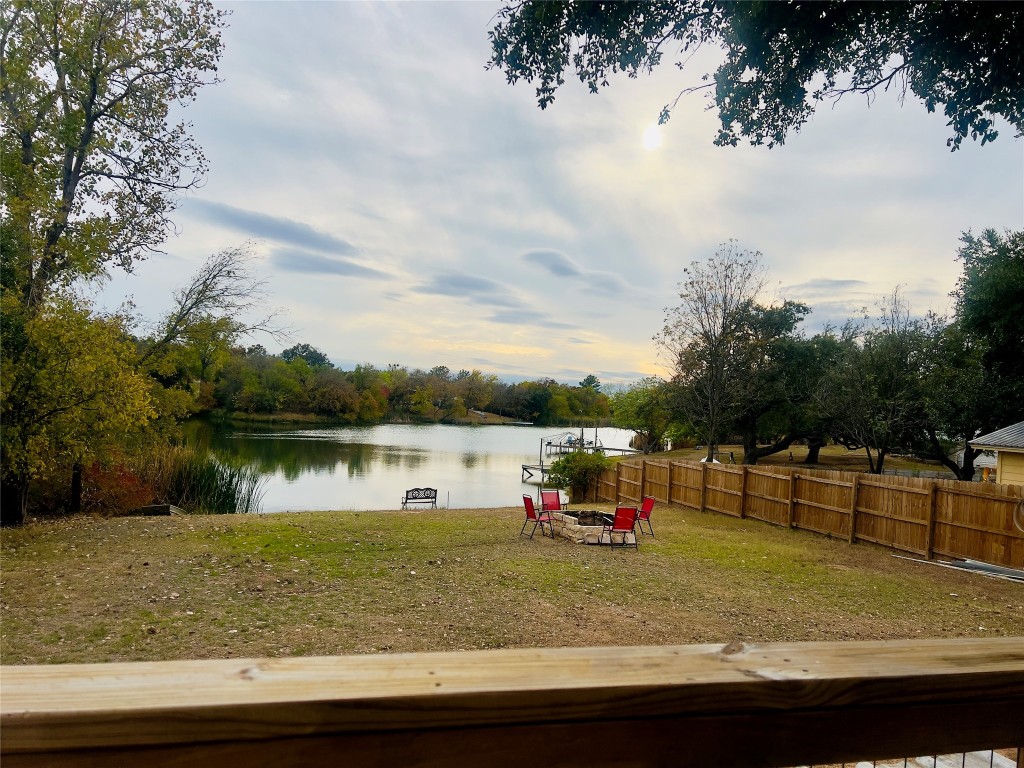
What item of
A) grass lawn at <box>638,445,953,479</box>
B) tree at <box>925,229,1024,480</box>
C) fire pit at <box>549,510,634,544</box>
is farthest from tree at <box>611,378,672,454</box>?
fire pit at <box>549,510,634,544</box>

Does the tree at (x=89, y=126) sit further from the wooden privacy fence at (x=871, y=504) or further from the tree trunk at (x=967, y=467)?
the tree trunk at (x=967, y=467)

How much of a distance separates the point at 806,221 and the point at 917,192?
156 centimetres

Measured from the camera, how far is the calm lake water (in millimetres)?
22797

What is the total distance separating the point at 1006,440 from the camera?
14.5 metres

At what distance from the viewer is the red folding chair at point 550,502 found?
1410 cm

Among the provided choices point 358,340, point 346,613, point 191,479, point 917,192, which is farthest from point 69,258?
point 917,192

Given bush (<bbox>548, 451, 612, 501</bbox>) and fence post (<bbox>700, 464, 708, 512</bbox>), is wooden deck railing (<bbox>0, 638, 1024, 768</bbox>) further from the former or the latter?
bush (<bbox>548, 451, 612, 501</bbox>)

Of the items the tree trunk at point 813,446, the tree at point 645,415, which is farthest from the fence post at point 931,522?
the tree trunk at point 813,446

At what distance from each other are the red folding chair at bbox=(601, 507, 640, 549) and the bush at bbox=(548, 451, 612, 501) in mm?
11175

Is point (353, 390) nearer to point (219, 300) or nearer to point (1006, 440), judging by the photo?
point (219, 300)

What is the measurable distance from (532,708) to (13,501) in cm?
1495

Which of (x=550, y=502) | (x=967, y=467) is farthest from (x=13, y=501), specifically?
(x=967, y=467)

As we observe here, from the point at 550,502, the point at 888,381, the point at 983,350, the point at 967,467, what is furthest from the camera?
the point at 967,467

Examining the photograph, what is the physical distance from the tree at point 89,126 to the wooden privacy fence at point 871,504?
16504mm
